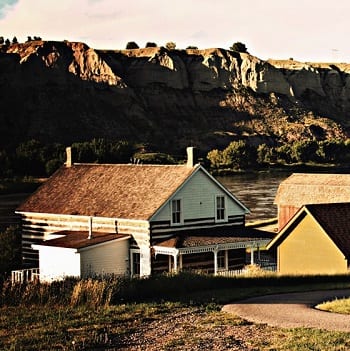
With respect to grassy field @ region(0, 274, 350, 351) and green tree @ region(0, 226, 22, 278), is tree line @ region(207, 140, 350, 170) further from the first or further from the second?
grassy field @ region(0, 274, 350, 351)

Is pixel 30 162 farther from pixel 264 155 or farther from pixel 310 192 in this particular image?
pixel 310 192

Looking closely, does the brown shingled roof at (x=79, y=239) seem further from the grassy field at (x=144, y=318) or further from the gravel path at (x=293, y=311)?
the gravel path at (x=293, y=311)

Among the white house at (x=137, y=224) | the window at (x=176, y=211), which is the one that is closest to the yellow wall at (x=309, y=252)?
the white house at (x=137, y=224)

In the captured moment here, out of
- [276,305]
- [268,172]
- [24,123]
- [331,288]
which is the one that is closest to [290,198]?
[331,288]

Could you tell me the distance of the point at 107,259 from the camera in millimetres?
35688

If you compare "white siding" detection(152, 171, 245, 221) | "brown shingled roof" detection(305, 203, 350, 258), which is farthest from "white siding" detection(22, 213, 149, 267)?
"brown shingled roof" detection(305, 203, 350, 258)

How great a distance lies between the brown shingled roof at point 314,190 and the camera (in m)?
50.1

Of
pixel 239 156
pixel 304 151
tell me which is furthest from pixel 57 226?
pixel 304 151

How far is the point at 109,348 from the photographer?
17234 mm

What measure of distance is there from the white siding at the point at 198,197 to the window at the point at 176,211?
20 centimetres

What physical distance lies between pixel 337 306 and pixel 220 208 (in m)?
18.0

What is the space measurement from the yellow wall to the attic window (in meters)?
7.04

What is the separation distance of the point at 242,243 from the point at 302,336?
1927 centimetres

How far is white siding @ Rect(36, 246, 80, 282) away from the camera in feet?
113
